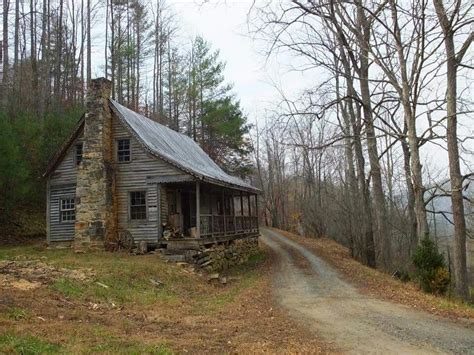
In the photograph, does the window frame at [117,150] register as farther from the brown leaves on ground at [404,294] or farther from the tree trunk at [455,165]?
the tree trunk at [455,165]

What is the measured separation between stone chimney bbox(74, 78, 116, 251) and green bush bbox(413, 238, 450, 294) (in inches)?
479

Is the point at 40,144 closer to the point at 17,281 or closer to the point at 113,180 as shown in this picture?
the point at 113,180

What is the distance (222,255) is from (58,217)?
798cm

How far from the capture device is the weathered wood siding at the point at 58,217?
861 inches

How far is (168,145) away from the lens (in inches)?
920

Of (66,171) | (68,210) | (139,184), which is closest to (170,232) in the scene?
(139,184)

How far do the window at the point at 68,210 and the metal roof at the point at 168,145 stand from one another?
4.72 meters

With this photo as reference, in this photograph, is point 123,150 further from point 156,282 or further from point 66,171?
point 156,282

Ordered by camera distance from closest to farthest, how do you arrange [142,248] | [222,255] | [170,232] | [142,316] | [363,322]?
[363,322]
[142,316]
[142,248]
[170,232]
[222,255]

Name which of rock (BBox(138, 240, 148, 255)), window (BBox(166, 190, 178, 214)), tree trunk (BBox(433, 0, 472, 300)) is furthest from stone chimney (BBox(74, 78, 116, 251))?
tree trunk (BBox(433, 0, 472, 300))

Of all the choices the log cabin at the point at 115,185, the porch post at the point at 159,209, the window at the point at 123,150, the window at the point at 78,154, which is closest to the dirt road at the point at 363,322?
the porch post at the point at 159,209

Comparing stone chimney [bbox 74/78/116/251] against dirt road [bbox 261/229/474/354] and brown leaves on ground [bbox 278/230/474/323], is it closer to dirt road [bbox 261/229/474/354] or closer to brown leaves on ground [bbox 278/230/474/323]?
dirt road [bbox 261/229/474/354]

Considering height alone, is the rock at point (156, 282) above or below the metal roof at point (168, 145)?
below

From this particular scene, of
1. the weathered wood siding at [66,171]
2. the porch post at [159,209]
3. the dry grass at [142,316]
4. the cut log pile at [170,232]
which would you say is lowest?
the dry grass at [142,316]
